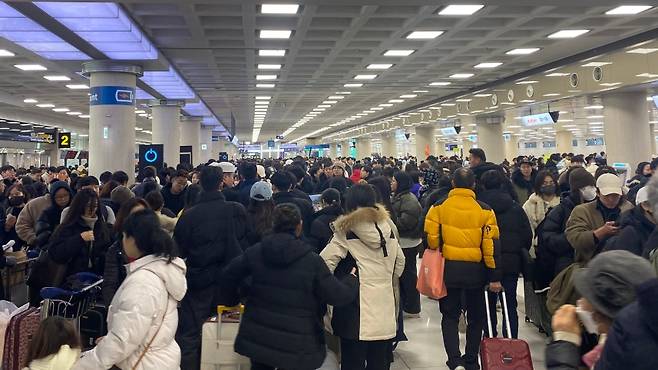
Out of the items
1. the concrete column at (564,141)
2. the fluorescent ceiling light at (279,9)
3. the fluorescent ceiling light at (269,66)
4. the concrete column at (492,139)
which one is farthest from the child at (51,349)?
the concrete column at (564,141)

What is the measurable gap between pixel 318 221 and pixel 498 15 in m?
7.05

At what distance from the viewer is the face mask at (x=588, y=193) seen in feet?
14.2

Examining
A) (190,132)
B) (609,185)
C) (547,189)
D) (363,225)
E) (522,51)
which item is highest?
(522,51)

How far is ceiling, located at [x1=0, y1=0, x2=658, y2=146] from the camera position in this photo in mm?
9102

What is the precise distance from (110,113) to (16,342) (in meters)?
8.70

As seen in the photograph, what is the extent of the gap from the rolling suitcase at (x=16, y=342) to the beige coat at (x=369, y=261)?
2.50m

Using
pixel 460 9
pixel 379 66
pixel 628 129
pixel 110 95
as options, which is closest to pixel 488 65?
pixel 379 66

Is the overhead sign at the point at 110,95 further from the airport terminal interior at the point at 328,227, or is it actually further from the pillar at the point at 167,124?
the pillar at the point at 167,124

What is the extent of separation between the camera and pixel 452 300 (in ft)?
14.5

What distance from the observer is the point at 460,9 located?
913 centimetres

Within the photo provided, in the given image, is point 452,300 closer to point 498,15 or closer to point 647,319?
point 647,319

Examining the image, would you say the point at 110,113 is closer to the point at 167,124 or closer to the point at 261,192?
the point at 167,124

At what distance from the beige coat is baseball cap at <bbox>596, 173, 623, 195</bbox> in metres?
1.75

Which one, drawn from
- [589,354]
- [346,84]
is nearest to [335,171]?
[589,354]
